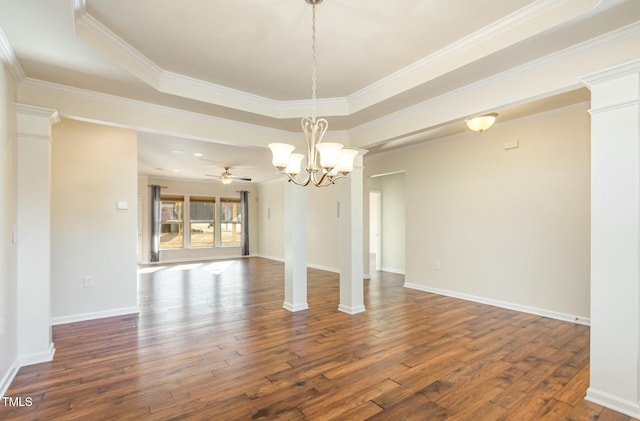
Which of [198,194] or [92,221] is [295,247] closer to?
[92,221]

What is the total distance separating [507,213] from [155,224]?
887cm

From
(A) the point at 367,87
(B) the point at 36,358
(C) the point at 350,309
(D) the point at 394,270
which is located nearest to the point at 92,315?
(B) the point at 36,358

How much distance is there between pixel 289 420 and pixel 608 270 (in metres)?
2.37

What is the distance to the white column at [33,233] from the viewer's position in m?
2.76

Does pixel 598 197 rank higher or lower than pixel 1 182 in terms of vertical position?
lower

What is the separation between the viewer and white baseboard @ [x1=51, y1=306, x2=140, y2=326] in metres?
3.91

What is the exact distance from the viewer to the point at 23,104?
8.94 feet

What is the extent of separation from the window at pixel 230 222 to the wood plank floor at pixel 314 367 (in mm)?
6297

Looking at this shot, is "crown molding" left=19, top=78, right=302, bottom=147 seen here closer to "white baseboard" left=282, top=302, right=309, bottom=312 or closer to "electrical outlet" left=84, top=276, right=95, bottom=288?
"electrical outlet" left=84, top=276, right=95, bottom=288

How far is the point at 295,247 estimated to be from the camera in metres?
4.56

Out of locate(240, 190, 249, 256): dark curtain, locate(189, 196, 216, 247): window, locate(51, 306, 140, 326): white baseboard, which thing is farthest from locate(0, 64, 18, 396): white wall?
locate(240, 190, 249, 256): dark curtain

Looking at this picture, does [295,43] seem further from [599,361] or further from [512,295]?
A: [512,295]

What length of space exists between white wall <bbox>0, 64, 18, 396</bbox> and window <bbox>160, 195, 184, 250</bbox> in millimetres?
7539

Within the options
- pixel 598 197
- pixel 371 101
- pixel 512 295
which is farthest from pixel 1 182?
pixel 512 295
